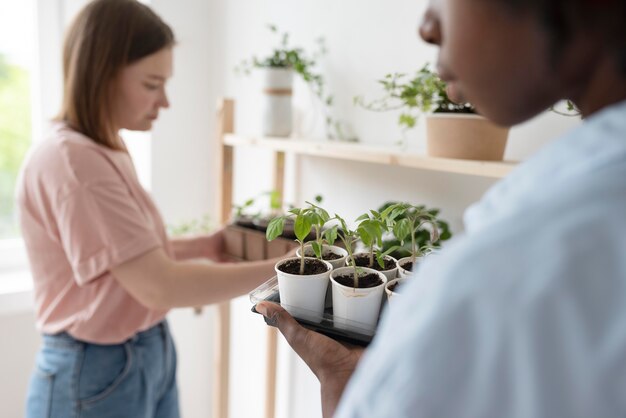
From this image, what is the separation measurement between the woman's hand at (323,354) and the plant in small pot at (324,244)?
12 centimetres

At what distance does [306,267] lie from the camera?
28.6 inches

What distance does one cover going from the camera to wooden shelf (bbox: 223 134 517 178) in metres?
0.91

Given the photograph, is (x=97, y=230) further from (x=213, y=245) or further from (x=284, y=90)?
(x=284, y=90)

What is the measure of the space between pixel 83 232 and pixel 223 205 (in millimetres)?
618

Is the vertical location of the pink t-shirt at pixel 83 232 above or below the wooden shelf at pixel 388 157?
below

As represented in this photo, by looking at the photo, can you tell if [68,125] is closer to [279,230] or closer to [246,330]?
[279,230]

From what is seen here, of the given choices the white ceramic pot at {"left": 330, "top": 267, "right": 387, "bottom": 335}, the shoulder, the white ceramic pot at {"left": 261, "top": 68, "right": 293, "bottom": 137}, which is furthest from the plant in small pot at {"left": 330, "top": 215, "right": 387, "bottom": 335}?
the white ceramic pot at {"left": 261, "top": 68, "right": 293, "bottom": 137}

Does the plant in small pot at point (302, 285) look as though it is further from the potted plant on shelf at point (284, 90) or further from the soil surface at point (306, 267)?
the potted plant on shelf at point (284, 90)

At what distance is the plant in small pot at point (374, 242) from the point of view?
0.67 meters

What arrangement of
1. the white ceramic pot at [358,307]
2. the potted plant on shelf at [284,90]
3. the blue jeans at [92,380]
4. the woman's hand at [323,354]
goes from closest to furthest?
1. the woman's hand at [323,354]
2. the white ceramic pot at [358,307]
3. the blue jeans at [92,380]
4. the potted plant on shelf at [284,90]

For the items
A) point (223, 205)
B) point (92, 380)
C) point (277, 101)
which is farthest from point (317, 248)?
point (223, 205)

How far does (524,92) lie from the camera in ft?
1.05

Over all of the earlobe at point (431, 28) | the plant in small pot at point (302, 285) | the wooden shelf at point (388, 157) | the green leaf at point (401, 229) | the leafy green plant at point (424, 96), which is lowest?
the plant in small pot at point (302, 285)

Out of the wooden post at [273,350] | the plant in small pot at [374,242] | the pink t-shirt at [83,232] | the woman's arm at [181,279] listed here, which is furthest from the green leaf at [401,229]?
the wooden post at [273,350]
